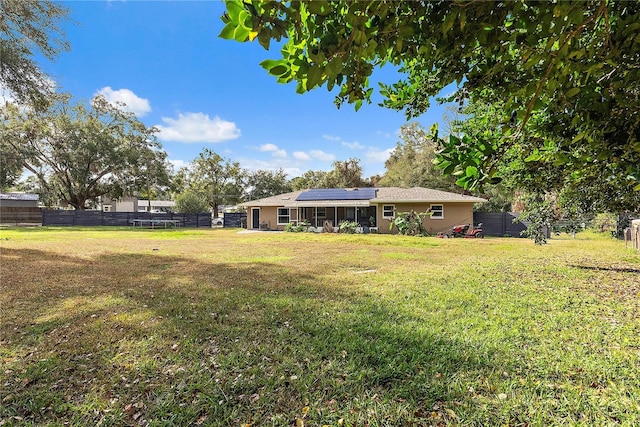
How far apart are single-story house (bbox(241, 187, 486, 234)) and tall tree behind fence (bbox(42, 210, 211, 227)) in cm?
701

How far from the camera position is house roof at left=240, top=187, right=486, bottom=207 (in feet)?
67.5

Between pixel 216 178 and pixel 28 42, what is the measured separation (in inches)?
1330

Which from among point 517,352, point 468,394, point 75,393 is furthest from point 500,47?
point 75,393

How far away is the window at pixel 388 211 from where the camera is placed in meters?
21.8

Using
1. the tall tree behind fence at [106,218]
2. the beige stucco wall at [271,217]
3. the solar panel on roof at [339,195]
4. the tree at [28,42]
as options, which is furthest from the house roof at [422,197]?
the tall tree behind fence at [106,218]

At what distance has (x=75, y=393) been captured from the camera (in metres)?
2.60

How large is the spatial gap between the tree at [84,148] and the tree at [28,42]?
19.9 m

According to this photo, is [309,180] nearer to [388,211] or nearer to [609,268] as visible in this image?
[388,211]

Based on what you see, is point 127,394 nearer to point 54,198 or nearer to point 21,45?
point 21,45

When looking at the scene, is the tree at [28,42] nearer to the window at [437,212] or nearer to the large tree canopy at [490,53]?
the large tree canopy at [490,53]

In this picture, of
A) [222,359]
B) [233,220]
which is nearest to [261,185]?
[233,220]

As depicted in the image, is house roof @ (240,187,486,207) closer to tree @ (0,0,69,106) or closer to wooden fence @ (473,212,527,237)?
wooden fence @ (473,212,527,237)

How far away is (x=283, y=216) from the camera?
1000 inches

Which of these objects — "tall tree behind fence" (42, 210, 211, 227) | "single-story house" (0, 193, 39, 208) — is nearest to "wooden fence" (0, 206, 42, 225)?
"tall tree behind fence" (42, 210, 211, 227)
